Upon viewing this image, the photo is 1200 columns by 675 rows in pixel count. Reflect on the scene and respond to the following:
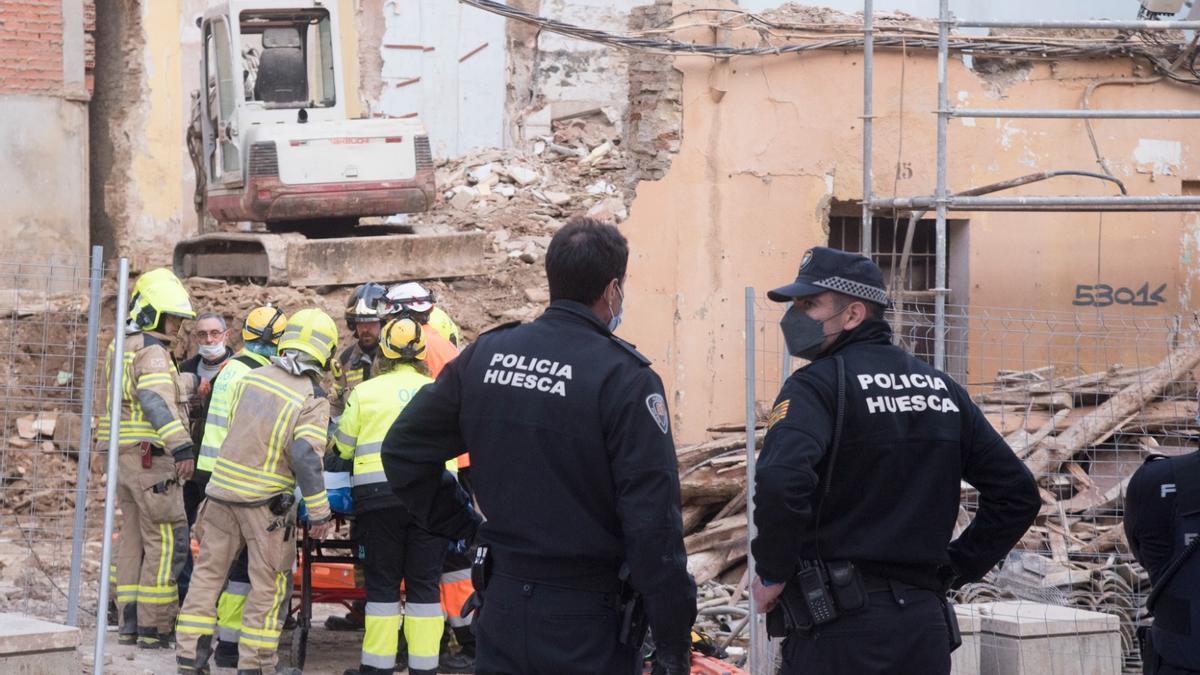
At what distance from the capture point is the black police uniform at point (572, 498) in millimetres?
3895

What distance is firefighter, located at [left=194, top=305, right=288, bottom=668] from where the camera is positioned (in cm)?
755

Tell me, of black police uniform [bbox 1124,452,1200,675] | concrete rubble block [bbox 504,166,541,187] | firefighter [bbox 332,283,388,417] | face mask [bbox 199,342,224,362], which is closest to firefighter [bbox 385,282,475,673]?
firefighter [bbox 332,283,388,417]

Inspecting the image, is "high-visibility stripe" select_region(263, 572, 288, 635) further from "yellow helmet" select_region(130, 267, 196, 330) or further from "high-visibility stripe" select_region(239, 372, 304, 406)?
"yellow helmet" select_region(130, 267, 196, 330)

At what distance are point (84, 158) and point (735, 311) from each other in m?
8.37

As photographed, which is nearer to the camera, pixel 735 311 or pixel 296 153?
pixel 735 311

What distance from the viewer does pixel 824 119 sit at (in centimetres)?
1310

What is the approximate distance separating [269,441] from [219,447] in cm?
69

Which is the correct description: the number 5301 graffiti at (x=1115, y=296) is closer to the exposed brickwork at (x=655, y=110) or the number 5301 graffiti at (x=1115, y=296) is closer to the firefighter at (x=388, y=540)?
the exposed brickwork at (x=655, y=110)

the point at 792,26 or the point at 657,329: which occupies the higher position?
the point at 792,26

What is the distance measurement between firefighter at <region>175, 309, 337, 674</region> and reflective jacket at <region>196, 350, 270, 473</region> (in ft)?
1.06

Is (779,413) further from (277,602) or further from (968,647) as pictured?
(277,602)

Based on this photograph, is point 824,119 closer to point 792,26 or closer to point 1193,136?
point 792,26

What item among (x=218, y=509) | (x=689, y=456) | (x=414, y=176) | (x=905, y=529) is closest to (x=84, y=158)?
(x=414, y=176)

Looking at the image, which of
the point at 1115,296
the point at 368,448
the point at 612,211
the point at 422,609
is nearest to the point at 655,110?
the point at 612,211
